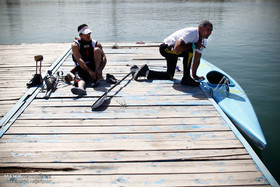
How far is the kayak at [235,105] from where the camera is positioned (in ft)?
13.1

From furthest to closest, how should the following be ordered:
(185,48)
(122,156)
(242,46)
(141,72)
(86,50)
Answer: (242,46)
(141,72)
(86,50)
(185,48)
(122,156)

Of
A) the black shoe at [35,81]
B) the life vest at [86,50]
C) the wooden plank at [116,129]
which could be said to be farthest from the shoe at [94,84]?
the wooden plank at [116,129]

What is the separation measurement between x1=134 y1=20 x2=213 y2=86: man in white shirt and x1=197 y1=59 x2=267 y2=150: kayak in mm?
382

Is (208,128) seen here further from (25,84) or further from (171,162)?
(25,84)

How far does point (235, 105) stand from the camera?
469cm

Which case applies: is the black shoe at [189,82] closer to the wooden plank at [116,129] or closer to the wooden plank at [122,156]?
the wooden plank at [116,129]

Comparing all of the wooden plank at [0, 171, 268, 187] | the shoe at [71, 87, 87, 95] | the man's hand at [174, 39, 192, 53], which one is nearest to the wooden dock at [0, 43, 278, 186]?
the wooden plank at [0, 171, 268, 187]

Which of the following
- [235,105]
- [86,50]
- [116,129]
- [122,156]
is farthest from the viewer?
[86,50]

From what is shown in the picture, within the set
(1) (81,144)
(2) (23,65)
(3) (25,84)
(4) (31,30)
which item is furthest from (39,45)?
(4) (31,30)

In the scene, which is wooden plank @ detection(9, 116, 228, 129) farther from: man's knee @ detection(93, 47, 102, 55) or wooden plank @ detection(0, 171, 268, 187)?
man's knee @ detection(93, 47, 102, 55)

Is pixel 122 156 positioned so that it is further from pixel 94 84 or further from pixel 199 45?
pixel 199 45

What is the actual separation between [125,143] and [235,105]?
2674mm

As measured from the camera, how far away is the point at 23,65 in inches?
264

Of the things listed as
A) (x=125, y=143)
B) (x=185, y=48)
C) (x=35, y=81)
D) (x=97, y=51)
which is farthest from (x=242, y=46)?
(x=125, y=143)
